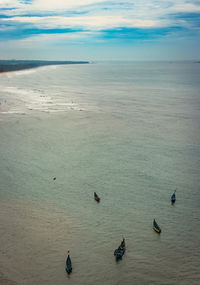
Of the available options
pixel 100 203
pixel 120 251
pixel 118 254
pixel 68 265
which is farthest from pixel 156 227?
pixel 68 265

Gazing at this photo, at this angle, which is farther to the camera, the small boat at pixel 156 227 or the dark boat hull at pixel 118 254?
the small boat at pixel 156 227

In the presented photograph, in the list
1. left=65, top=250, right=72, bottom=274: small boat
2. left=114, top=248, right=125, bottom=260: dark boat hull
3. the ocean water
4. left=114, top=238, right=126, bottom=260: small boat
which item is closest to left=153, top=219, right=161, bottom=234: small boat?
the ocean water

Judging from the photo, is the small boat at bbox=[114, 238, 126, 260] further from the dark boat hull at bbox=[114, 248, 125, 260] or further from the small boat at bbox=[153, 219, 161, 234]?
the small boat at bbox=[153, 219, 161, 234]

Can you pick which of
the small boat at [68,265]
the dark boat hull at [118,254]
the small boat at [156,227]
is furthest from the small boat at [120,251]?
the small boat at [156,227]

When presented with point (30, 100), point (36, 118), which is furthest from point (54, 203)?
point (30, 100)

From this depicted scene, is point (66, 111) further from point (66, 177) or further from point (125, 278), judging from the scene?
point (125, 278)

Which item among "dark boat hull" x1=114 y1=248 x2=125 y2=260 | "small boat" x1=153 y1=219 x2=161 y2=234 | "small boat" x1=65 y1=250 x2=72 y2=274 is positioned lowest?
"small boat" x1=65 y1=250 x2=72 y2=274

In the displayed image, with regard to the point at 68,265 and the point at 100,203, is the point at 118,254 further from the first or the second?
the point at 100,203

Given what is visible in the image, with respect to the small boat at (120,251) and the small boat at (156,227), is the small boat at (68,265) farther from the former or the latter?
the small boat at (156,227)
